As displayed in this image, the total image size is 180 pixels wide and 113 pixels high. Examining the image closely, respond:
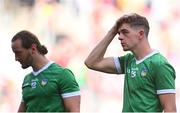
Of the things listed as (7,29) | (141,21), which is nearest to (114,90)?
(7,29)

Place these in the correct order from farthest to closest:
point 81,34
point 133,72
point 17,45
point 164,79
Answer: point 81,34, point 17,45, point 133,72, point 164,79

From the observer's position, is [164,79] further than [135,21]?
No

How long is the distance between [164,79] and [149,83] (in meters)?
0.08

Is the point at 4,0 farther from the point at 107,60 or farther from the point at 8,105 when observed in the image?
the point at 107,60

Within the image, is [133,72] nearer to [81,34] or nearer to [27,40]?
[27,40]

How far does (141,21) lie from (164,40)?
6.19 feet

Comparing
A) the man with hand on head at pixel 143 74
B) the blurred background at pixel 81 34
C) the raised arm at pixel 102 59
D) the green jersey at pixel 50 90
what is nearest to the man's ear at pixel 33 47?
the green jersey at pixel 50 90

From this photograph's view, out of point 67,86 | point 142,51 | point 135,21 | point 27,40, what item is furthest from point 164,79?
point 27,40

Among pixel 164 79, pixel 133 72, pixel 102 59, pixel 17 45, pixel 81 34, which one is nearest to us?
pixel 164 79

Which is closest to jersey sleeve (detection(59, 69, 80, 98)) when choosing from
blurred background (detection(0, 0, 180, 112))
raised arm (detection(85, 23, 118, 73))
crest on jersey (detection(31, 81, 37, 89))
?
crest on jersey (detection(31, 81, 37, 89))

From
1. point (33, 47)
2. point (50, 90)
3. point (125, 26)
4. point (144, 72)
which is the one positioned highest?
point (125, 26)

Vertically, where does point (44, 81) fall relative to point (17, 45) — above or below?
below

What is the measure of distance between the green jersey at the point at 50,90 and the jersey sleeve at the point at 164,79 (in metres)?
0.45

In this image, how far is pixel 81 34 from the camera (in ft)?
13.7
